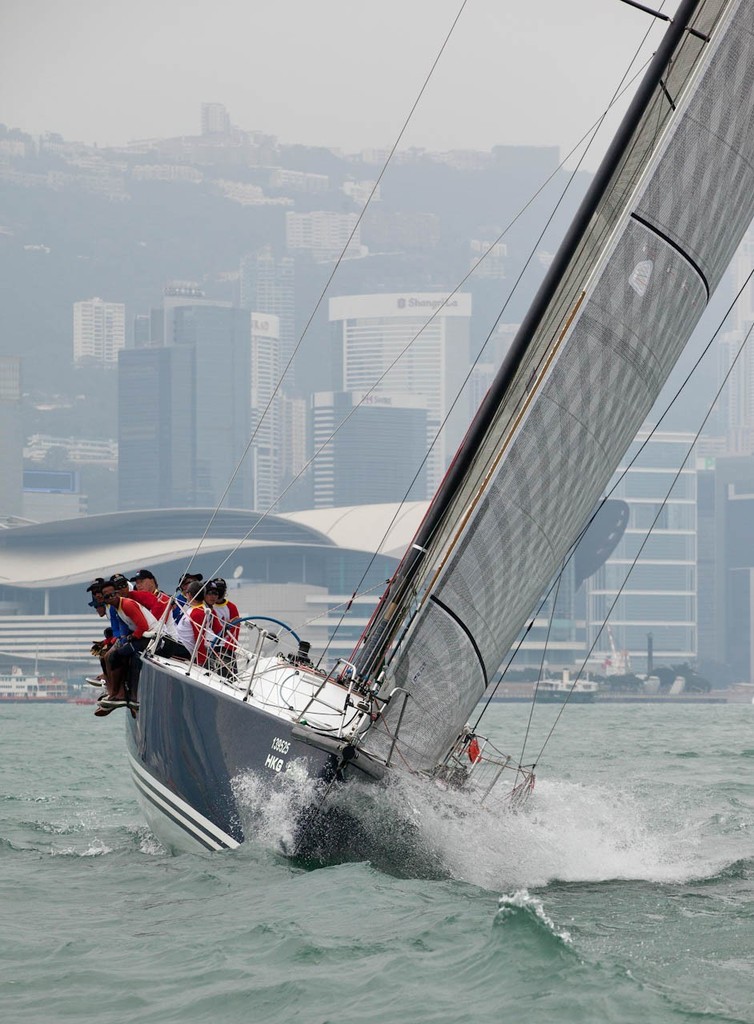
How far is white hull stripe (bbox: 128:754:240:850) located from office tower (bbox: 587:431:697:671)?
87479 mm

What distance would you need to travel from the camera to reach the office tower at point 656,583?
4139 inches

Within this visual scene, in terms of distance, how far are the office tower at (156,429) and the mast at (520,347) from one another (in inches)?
5314

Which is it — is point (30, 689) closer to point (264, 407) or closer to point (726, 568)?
point (726, 568)

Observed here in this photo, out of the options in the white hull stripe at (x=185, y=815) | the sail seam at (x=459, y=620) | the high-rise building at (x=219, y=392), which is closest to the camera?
the sail seam at (x=459, y=620)

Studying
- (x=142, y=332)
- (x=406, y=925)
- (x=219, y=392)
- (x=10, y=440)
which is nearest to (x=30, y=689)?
(x=10, y=440)

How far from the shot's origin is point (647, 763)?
60.2 feet

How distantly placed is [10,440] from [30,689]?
67.6 meters

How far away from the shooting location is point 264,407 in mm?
174500

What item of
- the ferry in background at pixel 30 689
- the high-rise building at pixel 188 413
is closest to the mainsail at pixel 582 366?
the ferry in background at pixel 30 689

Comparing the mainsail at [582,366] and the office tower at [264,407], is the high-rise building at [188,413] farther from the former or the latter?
the mainsail at [582,366]

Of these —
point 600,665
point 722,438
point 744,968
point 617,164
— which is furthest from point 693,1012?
point 722,438

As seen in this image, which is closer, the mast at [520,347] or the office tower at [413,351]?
the mast at [520,347]

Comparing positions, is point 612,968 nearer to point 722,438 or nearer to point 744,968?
point 744,968

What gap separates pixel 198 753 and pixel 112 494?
491 feet
